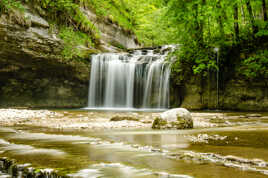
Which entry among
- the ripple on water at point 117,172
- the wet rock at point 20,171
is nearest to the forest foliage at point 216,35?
the wet rock at point 20,171

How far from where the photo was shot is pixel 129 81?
18.2 metres

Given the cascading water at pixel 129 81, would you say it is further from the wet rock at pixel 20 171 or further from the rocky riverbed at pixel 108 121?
the wet rock at pixel 20 171

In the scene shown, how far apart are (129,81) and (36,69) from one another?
21.8 ft

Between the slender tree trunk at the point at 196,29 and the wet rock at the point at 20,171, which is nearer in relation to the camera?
the wet rock at the point at 20,171

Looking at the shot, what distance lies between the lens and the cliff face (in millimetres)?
14953

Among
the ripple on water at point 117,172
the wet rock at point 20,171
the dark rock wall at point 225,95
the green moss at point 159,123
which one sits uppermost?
the dark rock wall at point 225,95

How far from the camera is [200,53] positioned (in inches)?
579

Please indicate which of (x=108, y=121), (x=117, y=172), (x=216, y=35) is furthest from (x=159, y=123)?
(x=216, y=35)

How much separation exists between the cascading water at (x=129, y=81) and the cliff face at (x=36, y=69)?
1.05 metres

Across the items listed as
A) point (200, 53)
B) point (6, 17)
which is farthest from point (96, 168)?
point (6, 17)

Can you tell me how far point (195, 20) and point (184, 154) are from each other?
13.3m

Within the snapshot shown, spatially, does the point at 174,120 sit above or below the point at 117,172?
above

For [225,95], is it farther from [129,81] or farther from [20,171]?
[20,171]

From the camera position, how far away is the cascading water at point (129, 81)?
17078 mm
